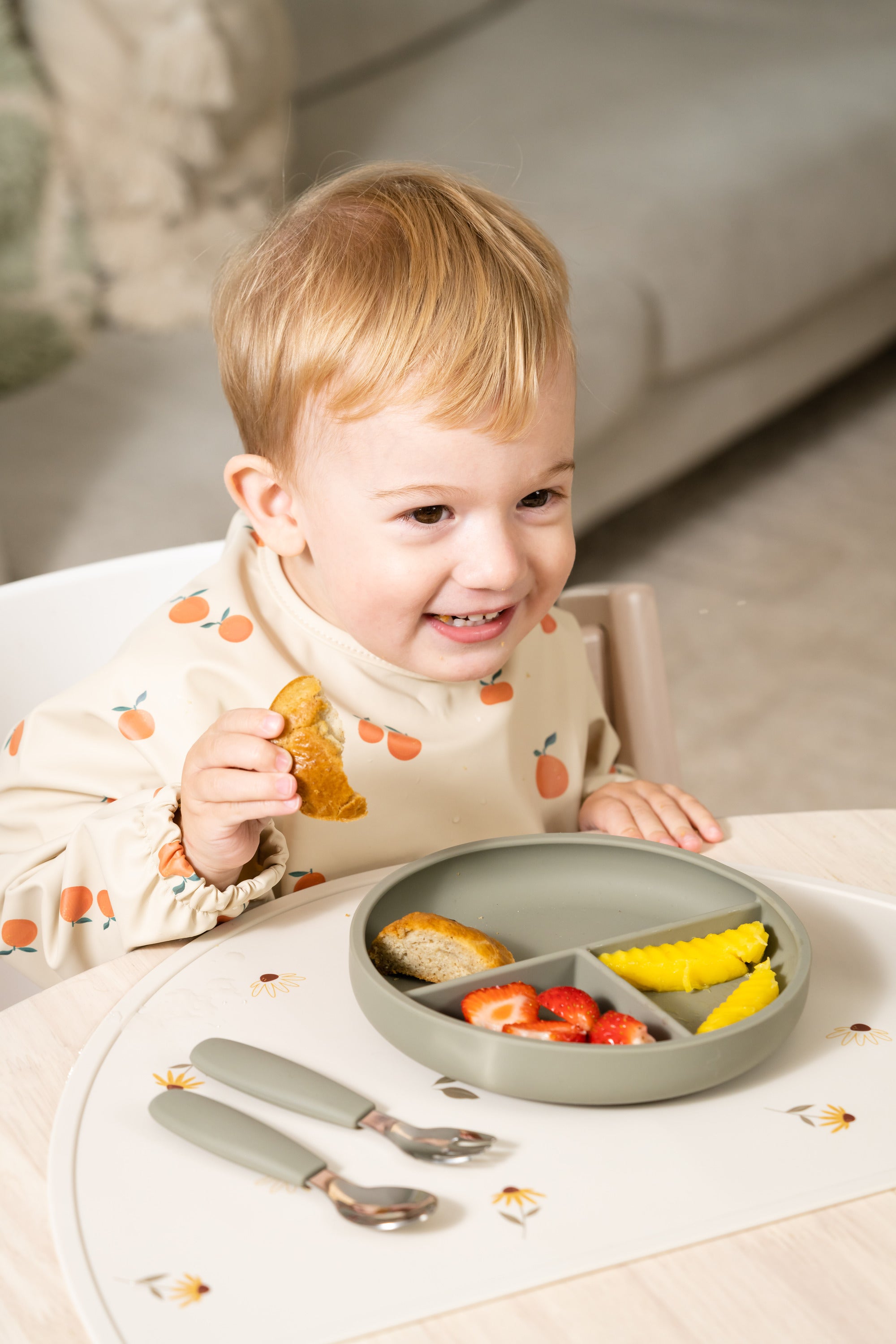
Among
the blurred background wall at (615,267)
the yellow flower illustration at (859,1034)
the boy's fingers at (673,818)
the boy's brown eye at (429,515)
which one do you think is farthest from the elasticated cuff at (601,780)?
the blurred background wall at (615,267)

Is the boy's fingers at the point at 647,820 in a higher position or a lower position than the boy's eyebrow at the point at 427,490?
lower

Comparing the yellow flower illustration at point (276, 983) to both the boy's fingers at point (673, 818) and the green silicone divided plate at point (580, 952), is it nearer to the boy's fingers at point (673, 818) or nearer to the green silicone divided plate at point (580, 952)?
the green silicone divided plate at point (580, 952)

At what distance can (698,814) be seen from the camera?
0.95 m

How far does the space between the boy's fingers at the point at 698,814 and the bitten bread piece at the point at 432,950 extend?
234 millimetres

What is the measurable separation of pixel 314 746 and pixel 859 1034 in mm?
334

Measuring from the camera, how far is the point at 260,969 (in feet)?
2.52

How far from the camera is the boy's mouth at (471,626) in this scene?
0.96 m

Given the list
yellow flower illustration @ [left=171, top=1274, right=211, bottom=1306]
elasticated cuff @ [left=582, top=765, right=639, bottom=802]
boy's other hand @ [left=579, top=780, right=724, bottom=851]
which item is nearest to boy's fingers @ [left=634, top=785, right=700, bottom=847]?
boy's other hand @ [left=579, top=780, right=724, bottom=851]

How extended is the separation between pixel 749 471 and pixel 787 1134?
2682 millimetres

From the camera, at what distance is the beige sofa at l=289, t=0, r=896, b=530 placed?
101 inches

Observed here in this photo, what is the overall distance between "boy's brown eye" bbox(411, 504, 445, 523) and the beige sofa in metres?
1.46

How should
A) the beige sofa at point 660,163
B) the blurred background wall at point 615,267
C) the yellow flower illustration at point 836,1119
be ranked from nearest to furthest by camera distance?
the yellow flower illustration at point 836,1119
the blurred background wall at point 615,267
the beige sofa at point 660,163

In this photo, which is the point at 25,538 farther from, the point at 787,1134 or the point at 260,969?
the point at 787,1134

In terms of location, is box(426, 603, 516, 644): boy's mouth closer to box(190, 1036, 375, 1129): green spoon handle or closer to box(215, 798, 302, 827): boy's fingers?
box(215, 798, 302, 827): boy's fingers
